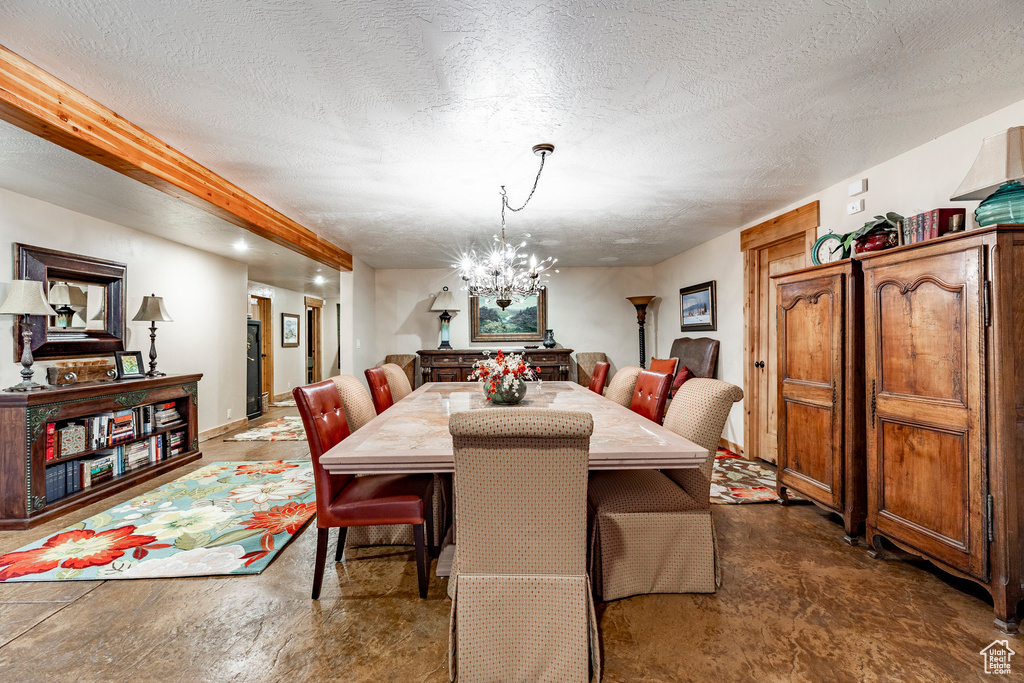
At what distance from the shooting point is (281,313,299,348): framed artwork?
824cm

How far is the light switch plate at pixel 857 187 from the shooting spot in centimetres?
293

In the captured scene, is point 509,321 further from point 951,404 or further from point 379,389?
point 951,404

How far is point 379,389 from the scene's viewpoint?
11.2 feet

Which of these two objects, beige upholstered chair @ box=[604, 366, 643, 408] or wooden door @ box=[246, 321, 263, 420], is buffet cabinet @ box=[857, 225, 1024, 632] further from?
wooden door @ box=[246, 321, 263, 420]

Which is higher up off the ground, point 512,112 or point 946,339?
point 512,112

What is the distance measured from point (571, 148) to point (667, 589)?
229 centimetres

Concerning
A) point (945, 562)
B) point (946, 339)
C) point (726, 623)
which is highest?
point (946, 339)

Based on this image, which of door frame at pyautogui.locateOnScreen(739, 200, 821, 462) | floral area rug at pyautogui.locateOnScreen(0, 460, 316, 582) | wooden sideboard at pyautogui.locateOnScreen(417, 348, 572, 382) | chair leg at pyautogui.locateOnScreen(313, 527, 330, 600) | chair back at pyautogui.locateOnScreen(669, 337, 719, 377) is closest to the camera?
chair leg at pyautogui.locateOnScreen(313, 527, 330, 600)

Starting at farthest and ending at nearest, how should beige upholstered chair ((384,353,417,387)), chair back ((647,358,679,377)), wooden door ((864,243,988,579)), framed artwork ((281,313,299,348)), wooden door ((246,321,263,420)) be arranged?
framed artwork ((281,313,299,348)) → wooden door ((246,321,263,420)) → beige upholstered chair ((384,353,417,387)) → chair back ((647,358,679,377)) → wooden door ((864,243,988,579))

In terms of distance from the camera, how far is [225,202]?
3.09m

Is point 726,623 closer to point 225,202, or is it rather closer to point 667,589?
point 667,589

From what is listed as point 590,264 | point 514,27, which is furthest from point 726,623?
point 590,264

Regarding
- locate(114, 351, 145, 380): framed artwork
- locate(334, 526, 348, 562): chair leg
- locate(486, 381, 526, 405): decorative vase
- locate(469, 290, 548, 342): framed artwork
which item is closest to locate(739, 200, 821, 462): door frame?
locate(486, 381, 526, 405): decorative vase

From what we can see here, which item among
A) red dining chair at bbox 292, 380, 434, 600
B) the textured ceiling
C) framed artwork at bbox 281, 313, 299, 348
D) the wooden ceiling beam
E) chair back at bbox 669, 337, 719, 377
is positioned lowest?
red dining chair at bbox 292, 380, 434, 600
